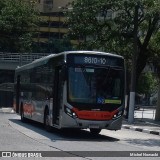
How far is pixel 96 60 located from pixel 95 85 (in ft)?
3.27

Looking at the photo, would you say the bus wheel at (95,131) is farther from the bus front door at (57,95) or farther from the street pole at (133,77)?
the street pole at (133,77)

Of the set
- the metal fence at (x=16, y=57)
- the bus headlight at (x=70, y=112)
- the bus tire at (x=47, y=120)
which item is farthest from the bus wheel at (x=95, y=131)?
the metal fence at (x=16, y=57)

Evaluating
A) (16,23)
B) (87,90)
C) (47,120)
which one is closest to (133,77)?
(47,120)

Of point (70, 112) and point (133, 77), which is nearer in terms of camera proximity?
point (70, 112)

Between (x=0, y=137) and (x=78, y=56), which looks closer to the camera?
(x=0, y=137)

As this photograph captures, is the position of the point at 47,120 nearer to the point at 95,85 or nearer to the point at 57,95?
the point at 57,95

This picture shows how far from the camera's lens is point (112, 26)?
3825 cm

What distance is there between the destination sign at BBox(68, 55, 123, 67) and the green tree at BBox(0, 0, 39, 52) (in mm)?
32247

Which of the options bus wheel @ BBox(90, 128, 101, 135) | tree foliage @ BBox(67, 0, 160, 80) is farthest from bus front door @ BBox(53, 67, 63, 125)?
tree foliage @ BBox(67, 0, 160, 80)

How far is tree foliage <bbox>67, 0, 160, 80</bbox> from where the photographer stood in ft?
120

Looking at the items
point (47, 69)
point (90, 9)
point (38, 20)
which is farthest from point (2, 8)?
point (47, 69)

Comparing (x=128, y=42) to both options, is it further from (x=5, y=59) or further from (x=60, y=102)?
(x=5, y=59)

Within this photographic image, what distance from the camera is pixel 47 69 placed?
23141mm

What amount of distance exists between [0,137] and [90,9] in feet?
65.5
